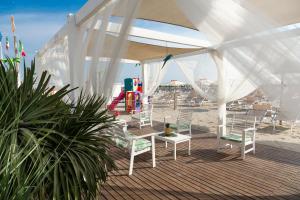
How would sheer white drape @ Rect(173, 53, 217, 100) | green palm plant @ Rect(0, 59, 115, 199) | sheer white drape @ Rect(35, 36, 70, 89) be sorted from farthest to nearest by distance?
1. sheer white drape @ Rect(173, 53, 217, 100)
2. sheer white drape @ Rect(35, 36, 70, 89)
3. green palm plant @ Rect(0, 59, 115, 199)

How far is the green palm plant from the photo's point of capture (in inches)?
64.4

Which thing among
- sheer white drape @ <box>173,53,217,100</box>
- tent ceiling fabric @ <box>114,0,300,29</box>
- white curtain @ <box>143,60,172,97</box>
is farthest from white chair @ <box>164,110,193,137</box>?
white curtain @ <box>143,60,172,97</box>

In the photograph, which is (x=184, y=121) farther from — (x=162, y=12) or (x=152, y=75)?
(x=152, y=75)

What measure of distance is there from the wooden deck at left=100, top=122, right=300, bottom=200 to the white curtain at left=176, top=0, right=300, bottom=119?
5.36ft

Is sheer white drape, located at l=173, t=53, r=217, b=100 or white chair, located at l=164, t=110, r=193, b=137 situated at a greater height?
sheer white drape, located at l=173, t=53, r=217, b=100

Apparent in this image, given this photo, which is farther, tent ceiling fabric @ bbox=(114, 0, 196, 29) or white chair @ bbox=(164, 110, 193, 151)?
white chair @ bbox=(164, 110, 193, 151)

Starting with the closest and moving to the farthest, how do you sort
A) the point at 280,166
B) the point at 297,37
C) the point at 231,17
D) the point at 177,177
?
the point at 297,37 < the point at 231,17 < the point at 177,177 < the point at 280,166

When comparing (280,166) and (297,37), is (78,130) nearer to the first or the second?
(297,37)

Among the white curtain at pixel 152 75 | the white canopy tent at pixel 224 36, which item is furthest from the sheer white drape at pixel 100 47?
the white curtain at pixel 152 75

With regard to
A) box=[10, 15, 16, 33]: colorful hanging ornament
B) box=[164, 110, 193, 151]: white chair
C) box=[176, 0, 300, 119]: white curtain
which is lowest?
box=[164, 110, 193, 151]: white chair

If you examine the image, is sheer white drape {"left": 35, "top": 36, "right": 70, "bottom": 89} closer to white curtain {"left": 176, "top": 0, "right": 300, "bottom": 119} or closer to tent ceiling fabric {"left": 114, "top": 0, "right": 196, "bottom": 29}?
tent ceiling fabric {"left": 114, "top": 0, "right": 196, "bottom": 29}

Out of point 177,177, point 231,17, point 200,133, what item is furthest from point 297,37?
point 200,133

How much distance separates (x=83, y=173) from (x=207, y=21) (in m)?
1.94

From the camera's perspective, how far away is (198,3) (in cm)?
215
